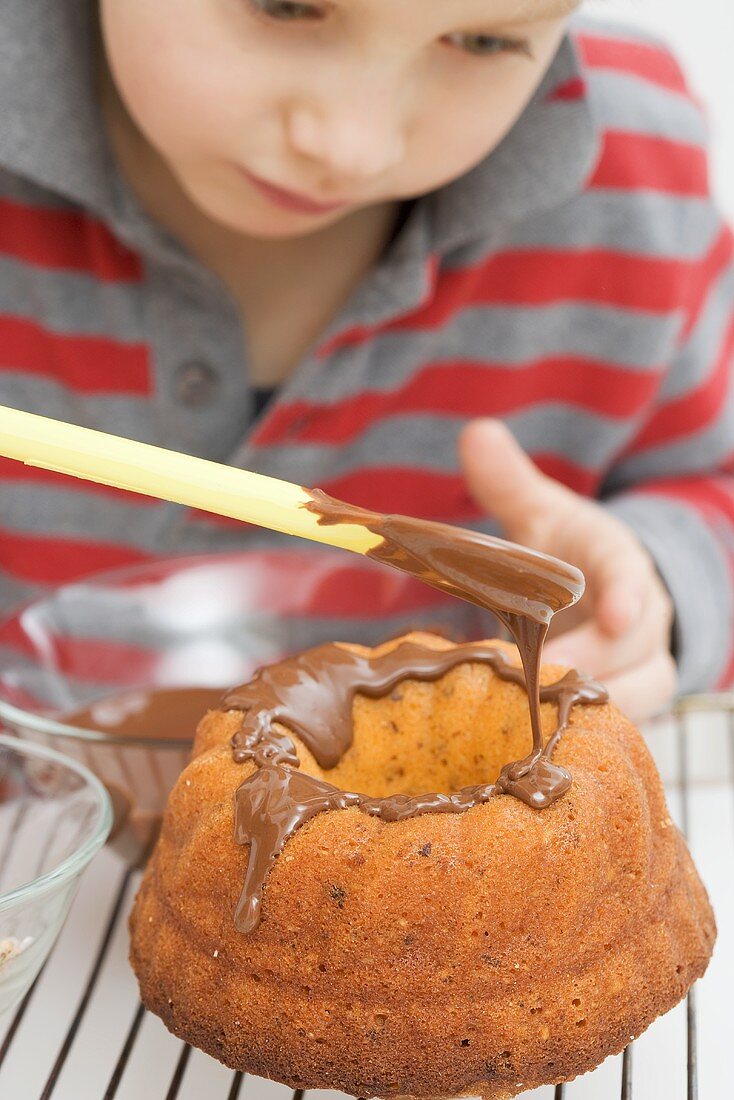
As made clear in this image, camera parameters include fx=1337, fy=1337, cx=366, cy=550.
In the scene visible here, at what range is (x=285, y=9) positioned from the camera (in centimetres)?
78

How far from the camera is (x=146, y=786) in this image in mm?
769

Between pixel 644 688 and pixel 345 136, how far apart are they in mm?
424

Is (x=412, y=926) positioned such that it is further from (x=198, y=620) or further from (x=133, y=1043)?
(x=198, y=620)

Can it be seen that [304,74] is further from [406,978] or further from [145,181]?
[406,978]

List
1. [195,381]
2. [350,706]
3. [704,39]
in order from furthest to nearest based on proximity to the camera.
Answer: [704,39], [195,381], [350,706]

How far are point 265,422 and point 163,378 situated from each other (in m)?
0.10

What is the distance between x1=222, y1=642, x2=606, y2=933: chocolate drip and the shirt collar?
0.53m

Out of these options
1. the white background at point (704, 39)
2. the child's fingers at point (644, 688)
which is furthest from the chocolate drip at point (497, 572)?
the white background at point (704, 39)

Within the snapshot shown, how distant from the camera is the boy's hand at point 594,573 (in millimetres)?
920

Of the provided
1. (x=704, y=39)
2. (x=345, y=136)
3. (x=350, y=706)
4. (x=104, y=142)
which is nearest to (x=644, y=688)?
(x=350, y=706)

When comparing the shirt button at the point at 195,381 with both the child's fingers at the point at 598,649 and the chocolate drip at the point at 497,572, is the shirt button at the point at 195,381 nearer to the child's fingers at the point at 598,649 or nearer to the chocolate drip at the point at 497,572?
the child's fingers at the point at 598,649

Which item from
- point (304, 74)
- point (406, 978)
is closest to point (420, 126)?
point (304, 74)

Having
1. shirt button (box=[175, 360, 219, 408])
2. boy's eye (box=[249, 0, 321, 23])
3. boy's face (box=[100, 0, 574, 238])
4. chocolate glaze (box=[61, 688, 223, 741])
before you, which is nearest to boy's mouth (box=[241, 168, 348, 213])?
boy's face (box=[100, 0, 574, 238])

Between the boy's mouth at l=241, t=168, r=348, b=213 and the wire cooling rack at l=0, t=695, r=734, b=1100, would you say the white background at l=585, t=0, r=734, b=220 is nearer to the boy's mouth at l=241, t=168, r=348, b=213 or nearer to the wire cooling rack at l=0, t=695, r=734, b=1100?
the boy's mouth at l=241, t=168, r=348, b=213
